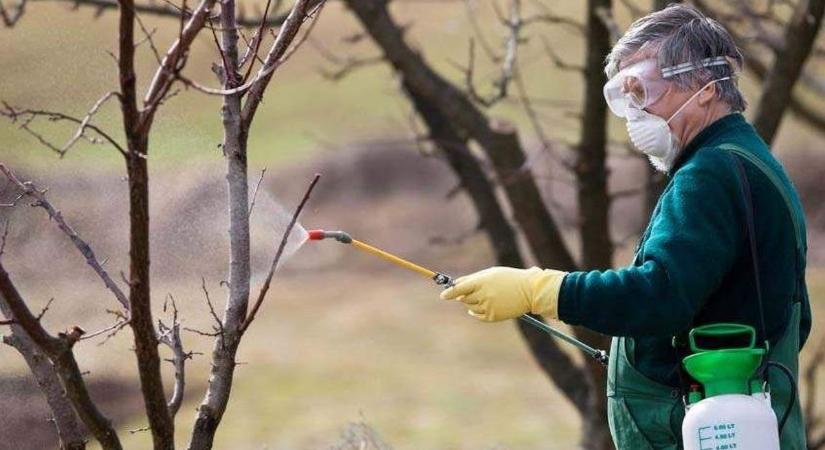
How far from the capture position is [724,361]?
2607 millimetres

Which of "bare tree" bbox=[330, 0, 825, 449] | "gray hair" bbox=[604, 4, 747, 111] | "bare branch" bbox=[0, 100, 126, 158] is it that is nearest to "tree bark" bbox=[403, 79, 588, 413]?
"bare tree" bbox=[330, 0, 825, 449]

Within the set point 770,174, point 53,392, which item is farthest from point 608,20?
point 53,392

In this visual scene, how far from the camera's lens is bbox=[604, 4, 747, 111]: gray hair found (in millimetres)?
2748

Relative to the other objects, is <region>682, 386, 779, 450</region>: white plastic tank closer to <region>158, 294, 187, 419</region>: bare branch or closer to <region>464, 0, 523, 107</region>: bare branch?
<region>158, 294, 187, 419</region>: bare branch

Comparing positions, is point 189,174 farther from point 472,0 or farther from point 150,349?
point 472,0

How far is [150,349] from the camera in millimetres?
2367

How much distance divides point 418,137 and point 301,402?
792 centimetres

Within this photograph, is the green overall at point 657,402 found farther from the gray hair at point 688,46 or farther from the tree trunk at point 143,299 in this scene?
the tree trunk at point 143,299

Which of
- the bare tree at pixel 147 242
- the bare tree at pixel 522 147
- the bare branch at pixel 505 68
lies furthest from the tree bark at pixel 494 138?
the bare tree at pixel 147 242

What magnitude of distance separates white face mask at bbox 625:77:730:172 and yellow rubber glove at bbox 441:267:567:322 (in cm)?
32

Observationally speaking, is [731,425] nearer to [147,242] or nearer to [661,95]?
[661,95]

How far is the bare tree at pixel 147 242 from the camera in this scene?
2.17 meters

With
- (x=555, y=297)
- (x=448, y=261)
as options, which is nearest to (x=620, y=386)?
(x=555, y=297)

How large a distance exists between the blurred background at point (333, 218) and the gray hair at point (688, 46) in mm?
853
